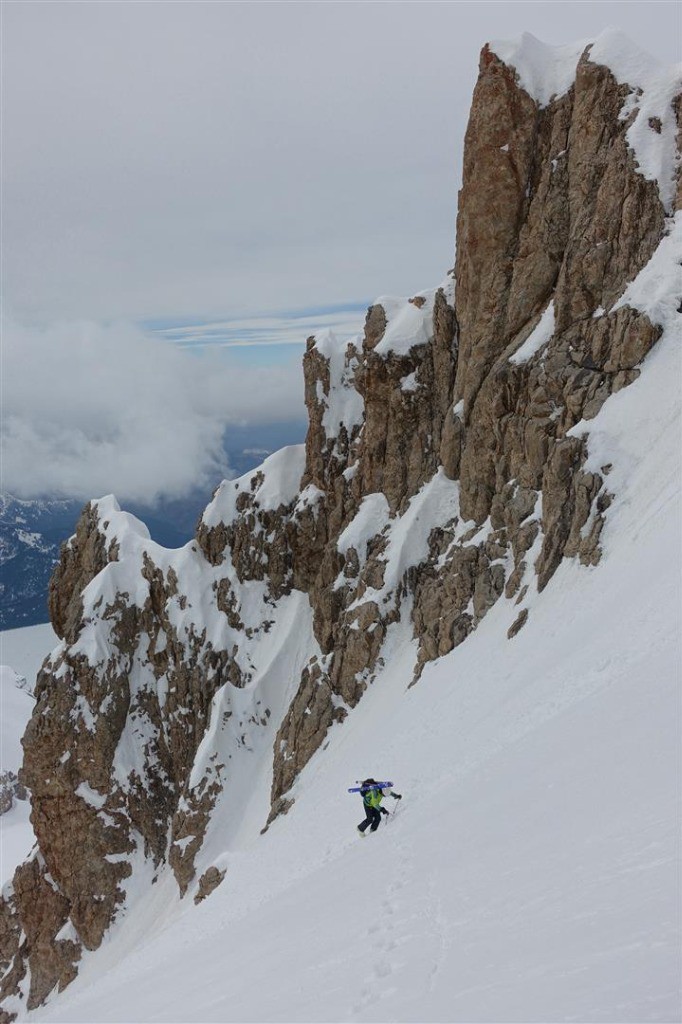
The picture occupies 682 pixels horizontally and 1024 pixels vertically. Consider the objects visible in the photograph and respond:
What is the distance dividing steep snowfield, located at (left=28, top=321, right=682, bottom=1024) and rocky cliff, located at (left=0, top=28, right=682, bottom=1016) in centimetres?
457

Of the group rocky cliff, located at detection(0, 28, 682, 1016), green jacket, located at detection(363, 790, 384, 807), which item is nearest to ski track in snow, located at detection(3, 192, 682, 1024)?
→ green jacket, located at detection(363, 790, 384, 807)

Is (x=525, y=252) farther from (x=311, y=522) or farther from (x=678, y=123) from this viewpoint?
(x=311, y=522)

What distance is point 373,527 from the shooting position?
58.5m

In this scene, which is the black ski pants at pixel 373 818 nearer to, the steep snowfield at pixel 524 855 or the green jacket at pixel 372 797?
the green jacket at pixel 372 797

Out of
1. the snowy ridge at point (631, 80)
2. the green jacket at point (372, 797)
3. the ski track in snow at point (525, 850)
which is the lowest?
the green jacket at point (372, 797)

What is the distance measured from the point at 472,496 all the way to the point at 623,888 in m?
41.6

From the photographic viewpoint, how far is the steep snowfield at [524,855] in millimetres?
7809

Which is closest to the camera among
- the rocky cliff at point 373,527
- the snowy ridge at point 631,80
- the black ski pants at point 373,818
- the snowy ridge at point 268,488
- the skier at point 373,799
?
the skier at point 373,799

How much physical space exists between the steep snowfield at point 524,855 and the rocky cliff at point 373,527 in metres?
4.57

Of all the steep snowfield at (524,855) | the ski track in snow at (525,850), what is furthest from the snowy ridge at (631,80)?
the steep snowfield at (524,855)

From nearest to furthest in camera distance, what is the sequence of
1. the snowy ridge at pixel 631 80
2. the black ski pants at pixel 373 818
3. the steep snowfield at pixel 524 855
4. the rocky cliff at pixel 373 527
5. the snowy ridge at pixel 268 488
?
the steep snowfield at pixel 524 855
the black ski pants at pixel 373 818
the snowy ridge at pixel 631 80
the rocky cliff at pixel 373 527
the snowy ridge at pixel 268 488

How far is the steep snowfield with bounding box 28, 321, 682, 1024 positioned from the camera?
781 centimetres

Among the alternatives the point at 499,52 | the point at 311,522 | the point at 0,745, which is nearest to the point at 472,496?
the point at 311,522

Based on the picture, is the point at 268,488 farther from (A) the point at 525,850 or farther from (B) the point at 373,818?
(A) the point at 525,850
